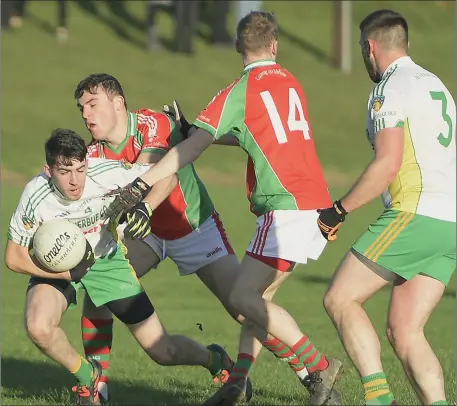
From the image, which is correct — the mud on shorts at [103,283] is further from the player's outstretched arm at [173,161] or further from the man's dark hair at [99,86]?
the man's dark hair at [99,86]

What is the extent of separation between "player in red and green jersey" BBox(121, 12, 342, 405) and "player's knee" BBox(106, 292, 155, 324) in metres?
0.74

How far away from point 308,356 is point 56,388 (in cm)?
216

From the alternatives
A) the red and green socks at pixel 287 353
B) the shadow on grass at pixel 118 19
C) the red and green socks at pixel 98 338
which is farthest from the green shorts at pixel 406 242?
the shadow on grass at pixel 118 19

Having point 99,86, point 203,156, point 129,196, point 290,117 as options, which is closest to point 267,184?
point 290,117

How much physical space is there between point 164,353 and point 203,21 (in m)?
30.0


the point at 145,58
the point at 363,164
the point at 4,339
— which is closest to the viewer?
the point at 4,339

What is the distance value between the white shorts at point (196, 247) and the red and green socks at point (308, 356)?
110 centimetres

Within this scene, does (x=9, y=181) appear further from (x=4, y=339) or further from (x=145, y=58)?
(x=4, y=339)

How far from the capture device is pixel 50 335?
7523 millimetres

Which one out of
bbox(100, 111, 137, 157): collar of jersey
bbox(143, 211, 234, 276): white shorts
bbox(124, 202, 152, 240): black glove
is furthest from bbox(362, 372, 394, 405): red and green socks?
bbox(100, 111, 137, 157): collar of jersey

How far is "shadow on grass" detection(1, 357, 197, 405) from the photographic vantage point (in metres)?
8.13

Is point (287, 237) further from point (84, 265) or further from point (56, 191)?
point (56, 191)

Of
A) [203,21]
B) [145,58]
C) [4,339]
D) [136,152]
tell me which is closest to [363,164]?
[145,58]

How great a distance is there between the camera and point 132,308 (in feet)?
25.8
